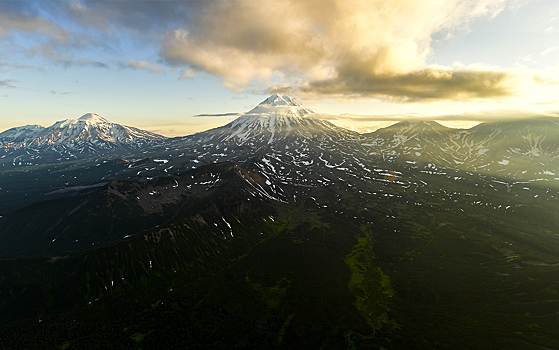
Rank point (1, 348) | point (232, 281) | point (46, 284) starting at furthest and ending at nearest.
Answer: point (232, 281) → point (46, 284) → point (1, 348)

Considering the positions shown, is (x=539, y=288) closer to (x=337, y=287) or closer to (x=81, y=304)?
(x=337, y=287)

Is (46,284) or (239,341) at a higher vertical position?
(46,284)

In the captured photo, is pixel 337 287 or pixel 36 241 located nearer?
pixel 337 287

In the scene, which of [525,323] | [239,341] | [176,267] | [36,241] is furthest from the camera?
[36,241]

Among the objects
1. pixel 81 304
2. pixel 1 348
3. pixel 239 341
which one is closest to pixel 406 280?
pixel 239 341

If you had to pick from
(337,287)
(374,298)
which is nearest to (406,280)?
(374,298)

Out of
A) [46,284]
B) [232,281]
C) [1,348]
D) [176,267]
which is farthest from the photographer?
[176,267]

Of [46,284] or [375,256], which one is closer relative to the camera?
[46,284]

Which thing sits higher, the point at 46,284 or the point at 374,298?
the point at 46,284

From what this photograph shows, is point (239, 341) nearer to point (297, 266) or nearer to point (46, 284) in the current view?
point (297, 266)
